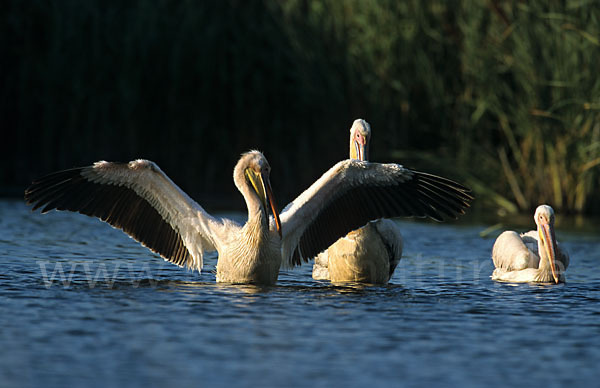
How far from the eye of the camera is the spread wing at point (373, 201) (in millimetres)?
7926

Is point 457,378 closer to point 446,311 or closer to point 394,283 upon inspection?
point 446,311

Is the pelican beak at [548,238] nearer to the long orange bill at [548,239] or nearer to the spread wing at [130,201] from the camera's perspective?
the long orange bill at [548,239]

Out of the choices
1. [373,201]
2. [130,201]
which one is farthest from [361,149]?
[130,201]

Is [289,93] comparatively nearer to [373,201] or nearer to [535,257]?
[535,257]

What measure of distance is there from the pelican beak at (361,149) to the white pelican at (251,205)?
503mm

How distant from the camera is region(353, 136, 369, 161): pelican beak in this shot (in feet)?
27.7

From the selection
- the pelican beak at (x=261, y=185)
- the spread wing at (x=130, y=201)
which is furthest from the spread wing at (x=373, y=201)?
the spread wing at (x=130, y=201)

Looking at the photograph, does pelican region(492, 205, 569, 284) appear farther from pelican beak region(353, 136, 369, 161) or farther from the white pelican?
pelican beak region(353, 136, 369, 161)

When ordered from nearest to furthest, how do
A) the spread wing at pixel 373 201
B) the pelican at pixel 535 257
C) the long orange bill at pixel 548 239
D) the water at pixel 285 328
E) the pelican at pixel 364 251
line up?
the water at pixel 285 328
the spread wing at pixel 373 201
the pelican at pixel 364 251
the pelican at pixel 535 257
the long orange bill at pixel 548 239

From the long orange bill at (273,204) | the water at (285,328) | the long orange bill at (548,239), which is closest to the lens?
the water at (285,328)

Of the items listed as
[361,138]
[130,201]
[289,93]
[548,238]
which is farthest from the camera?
[289,93]

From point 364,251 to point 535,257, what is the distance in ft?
6.16

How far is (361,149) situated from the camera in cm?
A: 851

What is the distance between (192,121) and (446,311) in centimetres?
849
